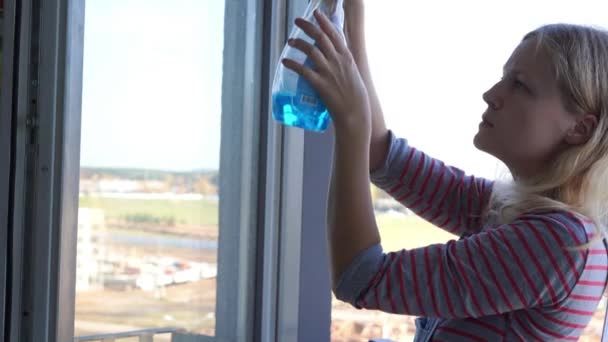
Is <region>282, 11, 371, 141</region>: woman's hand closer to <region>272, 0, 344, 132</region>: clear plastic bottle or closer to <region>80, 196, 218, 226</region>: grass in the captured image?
<region>272, 0, 344, 132</region>: clear plastic bottle

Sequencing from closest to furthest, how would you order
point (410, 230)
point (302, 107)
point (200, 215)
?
point (302, 107) → point (200, 215) → point (410, 230)

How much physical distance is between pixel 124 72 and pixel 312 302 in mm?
708

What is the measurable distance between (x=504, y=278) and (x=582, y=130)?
28 cm

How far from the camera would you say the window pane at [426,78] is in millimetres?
1580

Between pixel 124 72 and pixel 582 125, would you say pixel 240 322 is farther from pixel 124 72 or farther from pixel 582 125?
pixel 582 125

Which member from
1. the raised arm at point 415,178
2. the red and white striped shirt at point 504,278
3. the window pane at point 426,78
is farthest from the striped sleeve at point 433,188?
the window pane at point 426,78

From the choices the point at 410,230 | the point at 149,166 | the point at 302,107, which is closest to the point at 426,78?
the point at 410,230

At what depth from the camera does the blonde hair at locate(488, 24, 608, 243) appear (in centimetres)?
88

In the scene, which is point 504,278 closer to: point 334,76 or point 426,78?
point 334,76

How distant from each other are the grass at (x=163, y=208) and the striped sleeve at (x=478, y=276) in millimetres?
545

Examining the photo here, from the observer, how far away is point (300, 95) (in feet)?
2.78

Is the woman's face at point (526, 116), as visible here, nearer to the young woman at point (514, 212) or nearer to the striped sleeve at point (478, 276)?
the young woman at point (514, 212)

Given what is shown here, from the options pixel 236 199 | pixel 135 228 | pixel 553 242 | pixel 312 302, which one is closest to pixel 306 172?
pixel 236 199

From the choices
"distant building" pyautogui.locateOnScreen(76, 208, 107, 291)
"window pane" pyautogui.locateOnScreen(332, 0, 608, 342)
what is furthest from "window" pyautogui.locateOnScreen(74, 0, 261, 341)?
"window pane" pyautogui.locateOnScreen(332, 0, 608, 342)
